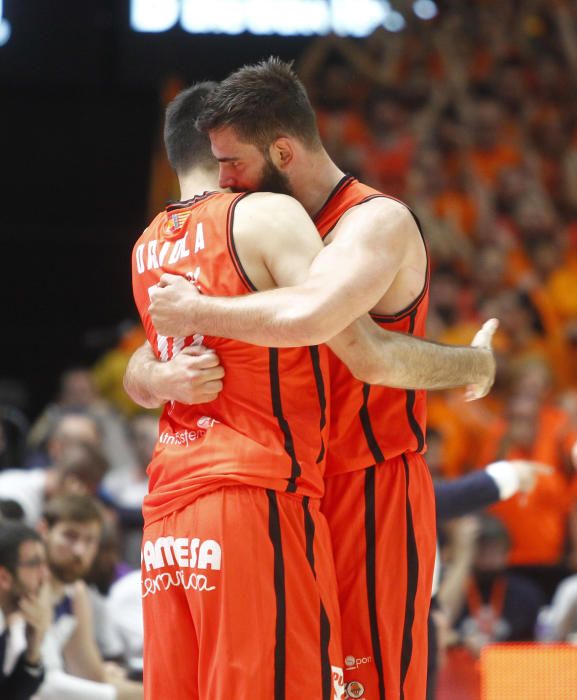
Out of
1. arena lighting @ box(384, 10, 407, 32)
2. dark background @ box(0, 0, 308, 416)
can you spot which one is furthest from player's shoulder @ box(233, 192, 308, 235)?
arena lighting @ box(384, 10, 407, 32)

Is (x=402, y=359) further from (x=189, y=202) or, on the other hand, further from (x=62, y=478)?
(x=62, y=478)

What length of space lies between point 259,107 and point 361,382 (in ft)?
2.63

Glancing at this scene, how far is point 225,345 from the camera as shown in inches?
130

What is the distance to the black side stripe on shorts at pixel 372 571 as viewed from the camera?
11.2 ft

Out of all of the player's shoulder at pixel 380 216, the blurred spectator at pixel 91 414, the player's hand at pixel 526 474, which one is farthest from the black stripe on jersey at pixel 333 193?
the blurred spectator at pixel 91 414

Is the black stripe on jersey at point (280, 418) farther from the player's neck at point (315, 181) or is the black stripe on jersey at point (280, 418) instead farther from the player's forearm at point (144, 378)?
the player's neck at point (315, 181)

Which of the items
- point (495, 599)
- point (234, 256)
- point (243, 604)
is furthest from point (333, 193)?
point (495, 599)

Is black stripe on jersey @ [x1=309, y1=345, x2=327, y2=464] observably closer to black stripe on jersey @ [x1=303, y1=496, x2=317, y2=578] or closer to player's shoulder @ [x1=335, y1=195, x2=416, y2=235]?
black stripe on jersey @ [x1=303, y1=496, x2=317, y2=578]

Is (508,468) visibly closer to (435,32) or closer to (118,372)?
(118,372)

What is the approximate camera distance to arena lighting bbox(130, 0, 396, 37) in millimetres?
11828

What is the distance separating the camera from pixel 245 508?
316cm

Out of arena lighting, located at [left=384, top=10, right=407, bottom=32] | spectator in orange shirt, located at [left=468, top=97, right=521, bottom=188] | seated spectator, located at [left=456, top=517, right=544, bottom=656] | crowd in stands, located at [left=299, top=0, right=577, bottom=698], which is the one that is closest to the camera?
seated spectator, located at [left=456, top=517, right=544, bottom=656]

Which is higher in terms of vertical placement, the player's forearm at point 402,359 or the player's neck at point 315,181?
the player's neck at point 315,181

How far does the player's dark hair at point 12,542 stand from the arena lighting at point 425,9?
325 inches
